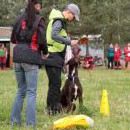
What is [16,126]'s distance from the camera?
21.4 ft

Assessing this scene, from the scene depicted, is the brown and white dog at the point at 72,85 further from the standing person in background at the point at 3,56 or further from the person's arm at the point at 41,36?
the standing person in background at the point at 3,56

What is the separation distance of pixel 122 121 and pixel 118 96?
12.2ft

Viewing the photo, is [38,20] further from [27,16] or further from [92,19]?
[92,19]

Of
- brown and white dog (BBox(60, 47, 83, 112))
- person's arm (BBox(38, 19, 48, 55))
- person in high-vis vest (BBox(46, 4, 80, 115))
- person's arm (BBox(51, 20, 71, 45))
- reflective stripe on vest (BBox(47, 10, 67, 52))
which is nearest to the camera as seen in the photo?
person's arm (BBox(38, 19, 48, 55))

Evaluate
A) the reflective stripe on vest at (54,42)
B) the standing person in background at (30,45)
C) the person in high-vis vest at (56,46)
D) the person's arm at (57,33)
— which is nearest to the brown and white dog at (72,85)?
the person in high-vis vest at (56,46)

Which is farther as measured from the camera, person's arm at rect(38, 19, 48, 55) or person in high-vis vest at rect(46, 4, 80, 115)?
person in high-vis vest at rect(46, 4, 80, 115)

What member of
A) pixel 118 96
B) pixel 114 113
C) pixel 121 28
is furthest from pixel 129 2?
pixel 114 113

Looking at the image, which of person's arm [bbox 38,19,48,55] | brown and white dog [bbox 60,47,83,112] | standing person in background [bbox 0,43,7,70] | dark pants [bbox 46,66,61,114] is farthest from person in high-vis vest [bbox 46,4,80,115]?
standing person in background [bbox 0,43,7,70]

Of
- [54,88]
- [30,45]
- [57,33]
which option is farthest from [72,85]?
[30,45]

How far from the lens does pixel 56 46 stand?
25.3 ft

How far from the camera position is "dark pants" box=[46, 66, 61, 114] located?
25.4ft

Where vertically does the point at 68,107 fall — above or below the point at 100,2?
below

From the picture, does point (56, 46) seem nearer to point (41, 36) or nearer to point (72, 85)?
point (72, 85)

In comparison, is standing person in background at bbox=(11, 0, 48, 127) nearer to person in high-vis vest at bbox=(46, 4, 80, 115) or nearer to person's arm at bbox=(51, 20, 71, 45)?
person's arm at bbox=(51, 20, 71, 45)
